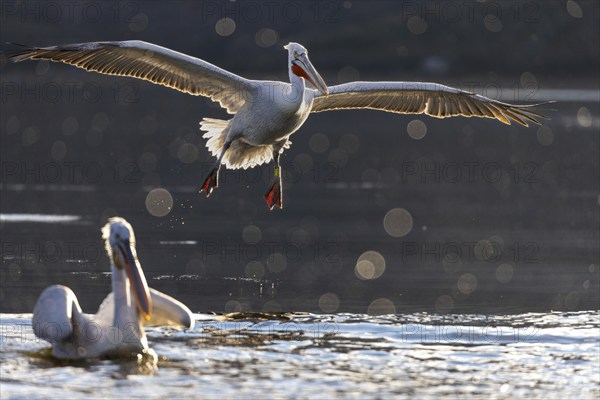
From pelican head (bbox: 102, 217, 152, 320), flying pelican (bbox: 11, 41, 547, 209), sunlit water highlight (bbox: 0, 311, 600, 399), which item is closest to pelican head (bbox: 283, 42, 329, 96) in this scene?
flying pelican (bbox: 11, 41, 547, 209)

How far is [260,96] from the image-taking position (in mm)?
12711

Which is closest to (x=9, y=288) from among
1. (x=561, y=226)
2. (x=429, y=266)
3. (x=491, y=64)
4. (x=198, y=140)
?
(x=429, y=266)

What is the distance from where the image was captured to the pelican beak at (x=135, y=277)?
842cm

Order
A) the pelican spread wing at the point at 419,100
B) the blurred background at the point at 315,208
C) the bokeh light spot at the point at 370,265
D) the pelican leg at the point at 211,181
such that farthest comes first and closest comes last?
the pelican spread wing at the point at 419,100 < the bokeh light spot at the point at 370,265 < the pelican leg at the point at 211,181 < the blurred background at the point at 315,208

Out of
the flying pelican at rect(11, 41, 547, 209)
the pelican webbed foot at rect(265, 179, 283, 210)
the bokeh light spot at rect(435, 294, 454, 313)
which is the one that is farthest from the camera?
the pelican webbed foot at rect(265, 179, 283, 210)

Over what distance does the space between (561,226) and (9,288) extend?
25.6ft

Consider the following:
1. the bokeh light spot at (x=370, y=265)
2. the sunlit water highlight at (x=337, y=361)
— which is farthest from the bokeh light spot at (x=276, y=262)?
the sunlit water highlight at (x=337, y=361)

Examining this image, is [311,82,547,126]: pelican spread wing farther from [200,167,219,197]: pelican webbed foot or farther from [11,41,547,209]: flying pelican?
[200,167,219,197]: pelican webbed foot

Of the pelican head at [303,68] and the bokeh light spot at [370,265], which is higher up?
the pelican head at [303,68]

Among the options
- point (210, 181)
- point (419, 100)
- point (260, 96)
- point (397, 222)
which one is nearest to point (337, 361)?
point (210, 181)

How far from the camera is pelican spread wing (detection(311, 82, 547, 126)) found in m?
13.0

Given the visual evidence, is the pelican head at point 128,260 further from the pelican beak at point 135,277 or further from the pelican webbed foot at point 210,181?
the pelican webbed foot at point 210,181

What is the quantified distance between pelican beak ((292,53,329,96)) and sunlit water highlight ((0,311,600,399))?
2744 mm

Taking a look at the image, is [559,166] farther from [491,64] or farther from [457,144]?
[491,64]
